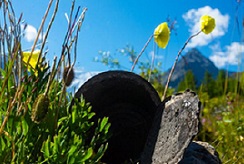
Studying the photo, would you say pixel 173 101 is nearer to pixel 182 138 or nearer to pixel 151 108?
pixel 182 138

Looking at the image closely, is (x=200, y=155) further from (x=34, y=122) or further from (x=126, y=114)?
(x=34, y=122)

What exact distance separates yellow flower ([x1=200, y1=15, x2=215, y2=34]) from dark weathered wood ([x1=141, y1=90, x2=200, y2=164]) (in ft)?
2.55

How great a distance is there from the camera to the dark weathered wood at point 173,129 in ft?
5.02

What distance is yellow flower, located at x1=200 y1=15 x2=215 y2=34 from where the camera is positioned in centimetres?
239

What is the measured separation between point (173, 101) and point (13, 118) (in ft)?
2.46

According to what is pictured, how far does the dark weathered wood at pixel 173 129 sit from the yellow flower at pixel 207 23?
78 cm

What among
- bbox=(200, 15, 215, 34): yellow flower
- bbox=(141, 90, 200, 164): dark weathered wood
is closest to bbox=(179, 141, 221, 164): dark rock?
bbox=(141, 90, 200, 164): dark weathered wood

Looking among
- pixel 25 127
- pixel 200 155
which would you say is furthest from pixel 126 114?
pixel 25 127

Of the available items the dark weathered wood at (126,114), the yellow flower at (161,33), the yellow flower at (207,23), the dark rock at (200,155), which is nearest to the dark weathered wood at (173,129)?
the dark rock at (200,155)

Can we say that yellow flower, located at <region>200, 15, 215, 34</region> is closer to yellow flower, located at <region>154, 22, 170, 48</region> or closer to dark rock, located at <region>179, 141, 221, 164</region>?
yellow flower, located at <region>154, 22, 170, 48</region>

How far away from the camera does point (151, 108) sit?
2037 millimetres

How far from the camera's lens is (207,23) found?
2.38 meters

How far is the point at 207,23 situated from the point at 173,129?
952 mm

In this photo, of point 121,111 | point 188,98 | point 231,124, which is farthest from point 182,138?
point 231,124
